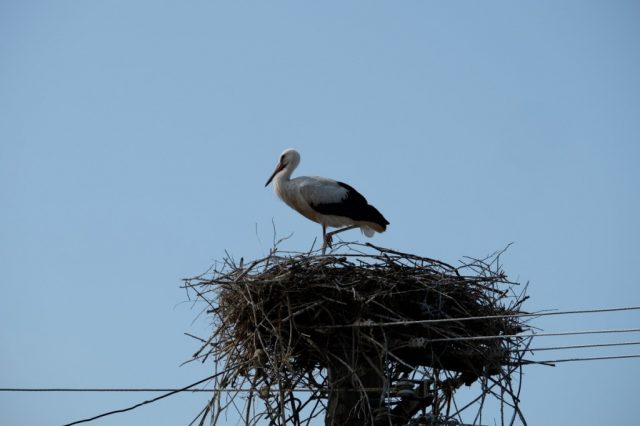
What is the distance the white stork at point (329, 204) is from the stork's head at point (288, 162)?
0.28 metres

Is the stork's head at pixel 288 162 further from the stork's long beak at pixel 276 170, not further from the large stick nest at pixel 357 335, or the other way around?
the large stick nest at pixel 357 335

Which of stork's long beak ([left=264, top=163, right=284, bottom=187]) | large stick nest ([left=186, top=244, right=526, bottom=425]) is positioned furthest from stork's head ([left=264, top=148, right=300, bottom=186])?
large stick nest ([left=186, top=244, right=526, bottom=425])

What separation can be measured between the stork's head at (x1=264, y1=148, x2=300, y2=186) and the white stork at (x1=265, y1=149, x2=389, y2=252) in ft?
0.93

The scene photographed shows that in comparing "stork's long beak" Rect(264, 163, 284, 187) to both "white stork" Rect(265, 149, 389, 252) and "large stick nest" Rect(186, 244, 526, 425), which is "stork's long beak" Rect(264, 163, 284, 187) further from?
"large stick nest" Rect(186, 244, 526, 425)

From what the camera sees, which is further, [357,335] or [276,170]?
[276,170]

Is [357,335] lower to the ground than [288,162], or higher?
lower

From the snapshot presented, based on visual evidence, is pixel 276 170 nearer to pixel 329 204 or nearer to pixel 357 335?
pixel 329 204

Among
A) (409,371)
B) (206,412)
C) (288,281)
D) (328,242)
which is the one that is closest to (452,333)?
(409,371)

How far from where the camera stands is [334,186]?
10625mm

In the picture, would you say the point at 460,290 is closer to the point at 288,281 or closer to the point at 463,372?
the point at 463,372

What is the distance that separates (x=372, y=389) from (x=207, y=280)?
4.86 feet

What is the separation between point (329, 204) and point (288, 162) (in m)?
0.94

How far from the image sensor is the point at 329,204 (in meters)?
10.6

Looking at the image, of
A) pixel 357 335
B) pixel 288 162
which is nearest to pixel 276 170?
pixel 288 162
